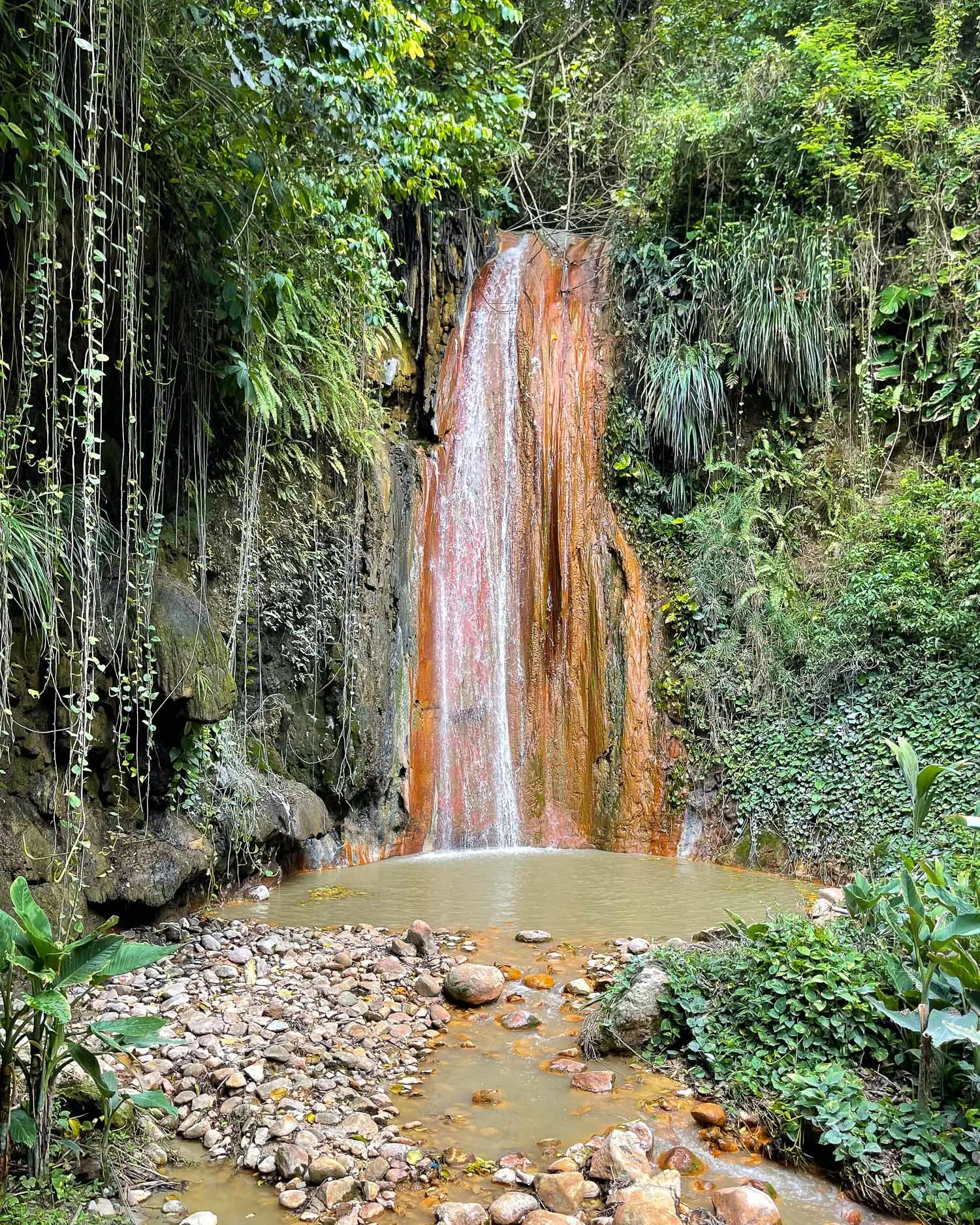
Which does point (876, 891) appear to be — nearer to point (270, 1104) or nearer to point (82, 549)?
point (270, 1104)

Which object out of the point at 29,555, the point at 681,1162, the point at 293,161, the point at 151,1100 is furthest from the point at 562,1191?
the point at 293,161

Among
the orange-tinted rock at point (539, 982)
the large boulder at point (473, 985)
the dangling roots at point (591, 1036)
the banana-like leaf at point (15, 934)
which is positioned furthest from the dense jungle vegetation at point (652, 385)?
the large boulder at point (473, 985)

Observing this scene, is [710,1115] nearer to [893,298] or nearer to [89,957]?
[89,957]

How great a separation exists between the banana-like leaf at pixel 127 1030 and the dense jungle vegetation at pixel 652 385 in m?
0.04

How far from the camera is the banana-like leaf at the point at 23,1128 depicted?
2.51 meters

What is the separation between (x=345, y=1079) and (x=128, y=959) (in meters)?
1.39

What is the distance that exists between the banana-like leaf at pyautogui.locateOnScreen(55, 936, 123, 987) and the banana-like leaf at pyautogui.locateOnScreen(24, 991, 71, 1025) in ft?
0.50

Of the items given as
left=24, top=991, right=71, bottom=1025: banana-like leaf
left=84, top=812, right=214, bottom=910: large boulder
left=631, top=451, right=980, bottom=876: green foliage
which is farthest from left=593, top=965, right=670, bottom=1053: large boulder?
left=631, top=451, right=980, bottom=876: green foliage

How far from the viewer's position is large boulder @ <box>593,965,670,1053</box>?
3957 mm

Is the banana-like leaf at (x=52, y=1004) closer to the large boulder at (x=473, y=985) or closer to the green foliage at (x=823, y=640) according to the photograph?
the large boulder at (x=473, y=985)

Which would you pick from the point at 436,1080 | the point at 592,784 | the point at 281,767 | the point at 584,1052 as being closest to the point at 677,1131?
the point at 584,1052

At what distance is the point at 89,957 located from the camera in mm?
2686

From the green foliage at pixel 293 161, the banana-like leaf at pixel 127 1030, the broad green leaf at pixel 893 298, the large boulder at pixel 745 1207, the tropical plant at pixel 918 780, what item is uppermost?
the broad green leaf at pixel 893 298

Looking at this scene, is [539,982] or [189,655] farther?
[189,655]
